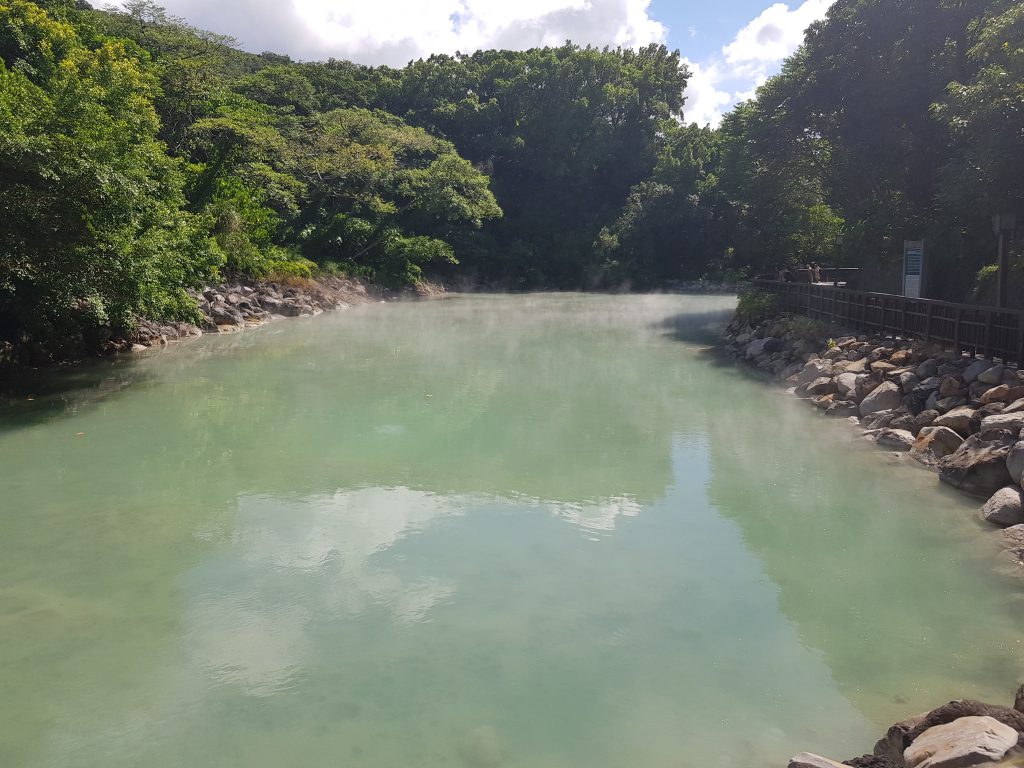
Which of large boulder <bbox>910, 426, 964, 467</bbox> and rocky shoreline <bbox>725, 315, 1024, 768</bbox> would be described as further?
large boulder <bbox>910, 426, 964, 467</bbox>

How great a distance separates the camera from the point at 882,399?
39.0ft

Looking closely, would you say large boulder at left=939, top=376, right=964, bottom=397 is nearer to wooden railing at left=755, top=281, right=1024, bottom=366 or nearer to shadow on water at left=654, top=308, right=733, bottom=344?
wooden railing at left=755, top=281, right=1024, bottom=366

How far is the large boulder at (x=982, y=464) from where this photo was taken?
8.34 m

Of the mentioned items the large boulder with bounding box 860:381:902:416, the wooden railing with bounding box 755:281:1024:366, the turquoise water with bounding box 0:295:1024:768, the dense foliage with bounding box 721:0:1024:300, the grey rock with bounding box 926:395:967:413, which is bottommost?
the turquoise water with bounding box 0:295:1024:768


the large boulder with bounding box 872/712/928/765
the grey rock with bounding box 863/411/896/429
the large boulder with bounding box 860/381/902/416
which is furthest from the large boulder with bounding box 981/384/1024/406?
the large boulder with bounding box 872/712/928/765

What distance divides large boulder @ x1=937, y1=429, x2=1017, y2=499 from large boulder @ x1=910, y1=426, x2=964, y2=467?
44cm

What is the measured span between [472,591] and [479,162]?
51.5 m

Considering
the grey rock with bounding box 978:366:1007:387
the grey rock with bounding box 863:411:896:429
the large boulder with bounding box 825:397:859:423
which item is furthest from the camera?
the large boulder with bounding box 825:397:859:423

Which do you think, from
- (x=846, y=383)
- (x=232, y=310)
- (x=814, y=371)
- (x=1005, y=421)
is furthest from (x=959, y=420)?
(x=232, y=310)

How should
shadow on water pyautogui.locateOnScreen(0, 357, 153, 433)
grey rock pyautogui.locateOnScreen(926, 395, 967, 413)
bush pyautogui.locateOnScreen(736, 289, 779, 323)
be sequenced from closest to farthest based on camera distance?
grey rock pyautogui.locateOnScreen(926, 395, 967, 413) → shadow on water pyautogui.locateOnScreen(0, 357, 153, 433) → bush pyautogui.locateOnScreen(736, 289, 779, 323)

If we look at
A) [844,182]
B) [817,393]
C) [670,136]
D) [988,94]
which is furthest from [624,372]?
[670,136]

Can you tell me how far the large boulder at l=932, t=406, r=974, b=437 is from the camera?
9.74m

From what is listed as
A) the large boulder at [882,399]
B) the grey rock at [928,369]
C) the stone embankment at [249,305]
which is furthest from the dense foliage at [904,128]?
the stone embankment at [249,305]

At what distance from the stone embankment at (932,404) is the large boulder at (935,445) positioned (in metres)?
0.01
